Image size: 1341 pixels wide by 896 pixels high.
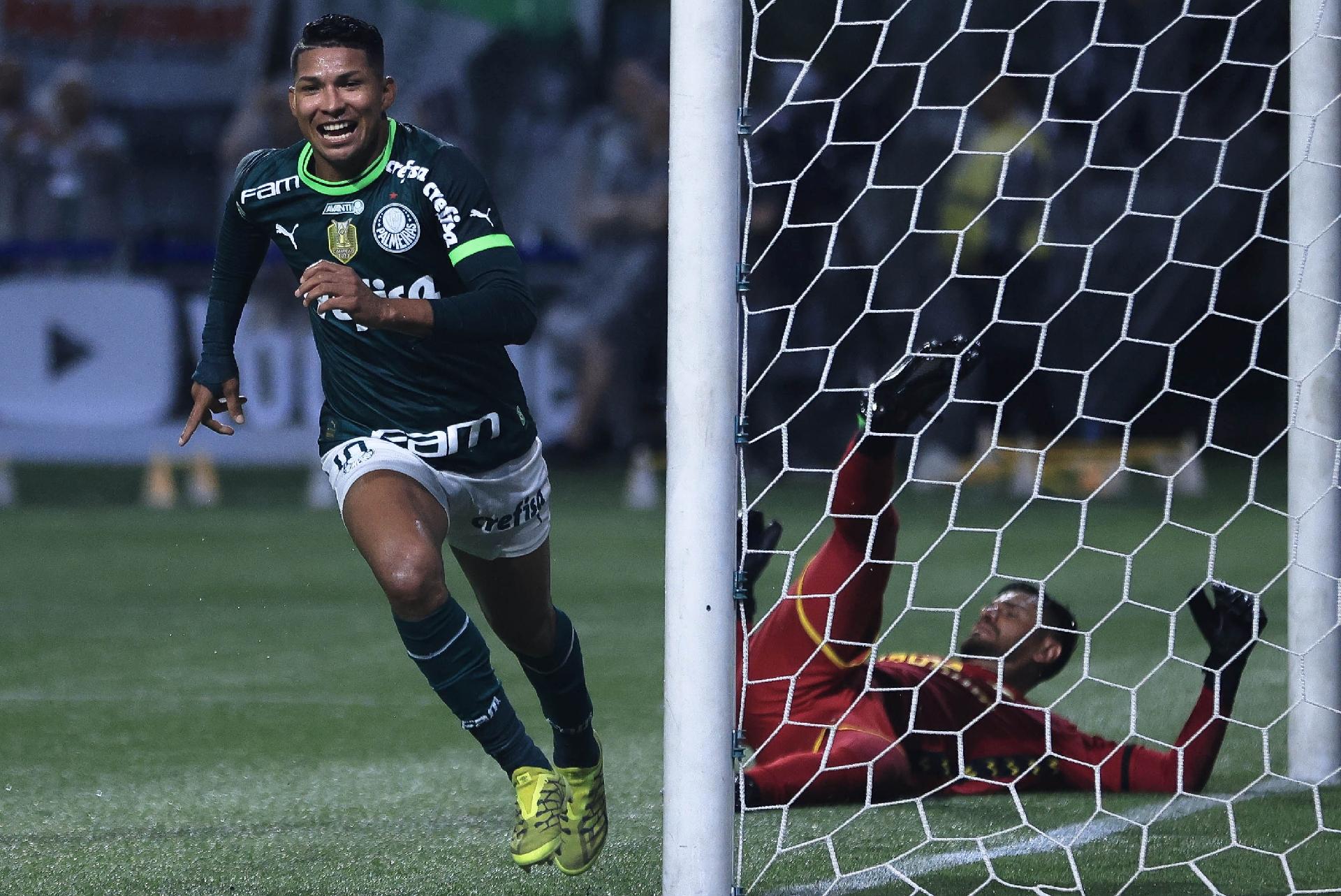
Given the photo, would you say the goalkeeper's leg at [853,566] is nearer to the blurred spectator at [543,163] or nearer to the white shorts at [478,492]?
the white shorts at [478,492]

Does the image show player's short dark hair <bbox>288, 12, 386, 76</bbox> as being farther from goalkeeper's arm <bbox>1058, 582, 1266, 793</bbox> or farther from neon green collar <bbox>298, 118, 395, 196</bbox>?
goalkeeper's arm <bbox>1058, 582, 1266, 793</bbox>

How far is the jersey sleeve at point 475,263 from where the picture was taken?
3463 mm

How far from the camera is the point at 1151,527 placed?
9906 millimetres

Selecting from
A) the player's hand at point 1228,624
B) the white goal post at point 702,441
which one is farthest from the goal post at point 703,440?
the player's hand at point 1228,624

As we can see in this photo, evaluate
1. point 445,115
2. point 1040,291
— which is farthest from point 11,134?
point 1040,291

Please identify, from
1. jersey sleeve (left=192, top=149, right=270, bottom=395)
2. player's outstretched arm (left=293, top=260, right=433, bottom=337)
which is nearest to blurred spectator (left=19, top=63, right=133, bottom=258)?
jersey sleeve (left=192, top=149, right=270, bottom=395)

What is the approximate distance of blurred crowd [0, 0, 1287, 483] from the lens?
1219 cm

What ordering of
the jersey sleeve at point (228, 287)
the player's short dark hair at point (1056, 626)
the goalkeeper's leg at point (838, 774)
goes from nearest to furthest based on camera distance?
the jersey sleeve at point (228, 287)
the goalkeeper's leg at point (838, 774)
the player's short dark hair at point (1056, 626)

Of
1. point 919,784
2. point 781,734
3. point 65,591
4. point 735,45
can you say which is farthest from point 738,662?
point 65,591

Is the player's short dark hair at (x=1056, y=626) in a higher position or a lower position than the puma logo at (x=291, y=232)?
lower

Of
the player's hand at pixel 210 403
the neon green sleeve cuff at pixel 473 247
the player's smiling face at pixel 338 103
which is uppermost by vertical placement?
the player's smiling face at pixel 338 103

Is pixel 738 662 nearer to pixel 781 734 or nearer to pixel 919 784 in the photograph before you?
pixel 781 734

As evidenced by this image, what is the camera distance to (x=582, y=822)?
3.68 m

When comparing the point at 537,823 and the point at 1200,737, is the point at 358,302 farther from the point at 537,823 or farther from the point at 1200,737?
the point at 1200,737
